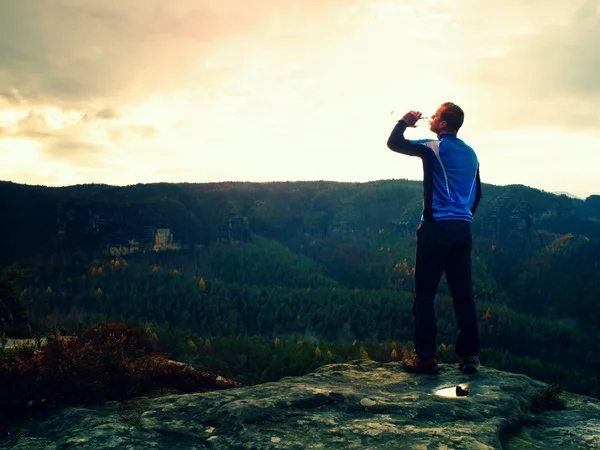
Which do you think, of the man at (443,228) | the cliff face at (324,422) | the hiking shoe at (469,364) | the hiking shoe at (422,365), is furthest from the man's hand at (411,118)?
the cliff face at (324,422)

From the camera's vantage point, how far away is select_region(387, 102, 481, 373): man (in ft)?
21.6

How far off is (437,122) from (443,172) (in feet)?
2.47

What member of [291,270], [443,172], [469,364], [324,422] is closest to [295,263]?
[291,270]

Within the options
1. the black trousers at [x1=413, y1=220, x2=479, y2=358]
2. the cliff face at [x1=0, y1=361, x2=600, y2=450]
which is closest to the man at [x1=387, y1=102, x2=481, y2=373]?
the black trousers at [x1=413, y1=220, x2=479, y2=358]

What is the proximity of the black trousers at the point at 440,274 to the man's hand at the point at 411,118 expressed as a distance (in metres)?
1.38

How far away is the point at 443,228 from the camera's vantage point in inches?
258

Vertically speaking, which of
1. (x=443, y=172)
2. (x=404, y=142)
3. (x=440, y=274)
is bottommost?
(x=440, y=274)

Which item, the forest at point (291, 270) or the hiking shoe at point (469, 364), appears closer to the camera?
the hiking shoe at point (469, 364)

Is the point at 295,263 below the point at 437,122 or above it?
below

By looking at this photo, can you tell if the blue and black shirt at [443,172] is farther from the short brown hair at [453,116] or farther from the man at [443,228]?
the short brown hair at [453,116]

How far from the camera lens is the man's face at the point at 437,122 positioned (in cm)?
686

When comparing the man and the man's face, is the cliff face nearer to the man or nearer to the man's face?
the man

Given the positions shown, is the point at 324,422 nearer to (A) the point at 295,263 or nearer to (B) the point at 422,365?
(B) the point at 422,365

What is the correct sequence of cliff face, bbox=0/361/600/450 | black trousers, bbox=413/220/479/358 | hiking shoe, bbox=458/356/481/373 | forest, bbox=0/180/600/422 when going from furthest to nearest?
forest, bbox=0/180/600/422 < hiking shoe, bbox=458/356/481/373 < black trousers, bbox=413/220/479/358 < cliff face, bbox=0/361/600/450
